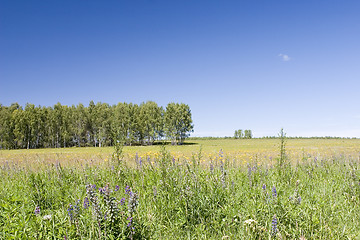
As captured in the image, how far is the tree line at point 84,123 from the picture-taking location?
65688 millimetres

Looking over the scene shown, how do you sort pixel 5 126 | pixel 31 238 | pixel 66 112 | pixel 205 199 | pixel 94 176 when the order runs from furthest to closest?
pixel 66 112
pixel 5 126
pixel 94 176
pixel 205 199
pixel 31 238

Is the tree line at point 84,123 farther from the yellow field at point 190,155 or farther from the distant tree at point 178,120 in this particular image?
the yellow field at point 190,155

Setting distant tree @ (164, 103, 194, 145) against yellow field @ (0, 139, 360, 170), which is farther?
distant tree @ (164, 103, 194, 145)

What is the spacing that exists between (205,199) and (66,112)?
244 feet

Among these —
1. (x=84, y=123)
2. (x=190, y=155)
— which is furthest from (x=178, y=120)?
(x=190, y=155)

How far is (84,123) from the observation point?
71000mm

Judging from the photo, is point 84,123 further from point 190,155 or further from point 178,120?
point 190,155

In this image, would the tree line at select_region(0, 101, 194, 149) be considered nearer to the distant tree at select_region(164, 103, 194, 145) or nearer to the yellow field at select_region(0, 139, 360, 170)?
the distant tree at select_region(164, 103, 194, 145)

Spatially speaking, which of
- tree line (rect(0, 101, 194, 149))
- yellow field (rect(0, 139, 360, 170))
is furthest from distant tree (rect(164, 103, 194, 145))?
yellow field (rect(0, 139, 360, 170))

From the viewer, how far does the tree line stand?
65688mm

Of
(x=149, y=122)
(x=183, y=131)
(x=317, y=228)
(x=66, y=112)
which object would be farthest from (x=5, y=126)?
(x=317, y=228)

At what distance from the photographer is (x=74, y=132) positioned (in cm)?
7050

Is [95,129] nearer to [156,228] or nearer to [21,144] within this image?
[21,144]

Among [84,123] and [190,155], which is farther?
[84,123]
